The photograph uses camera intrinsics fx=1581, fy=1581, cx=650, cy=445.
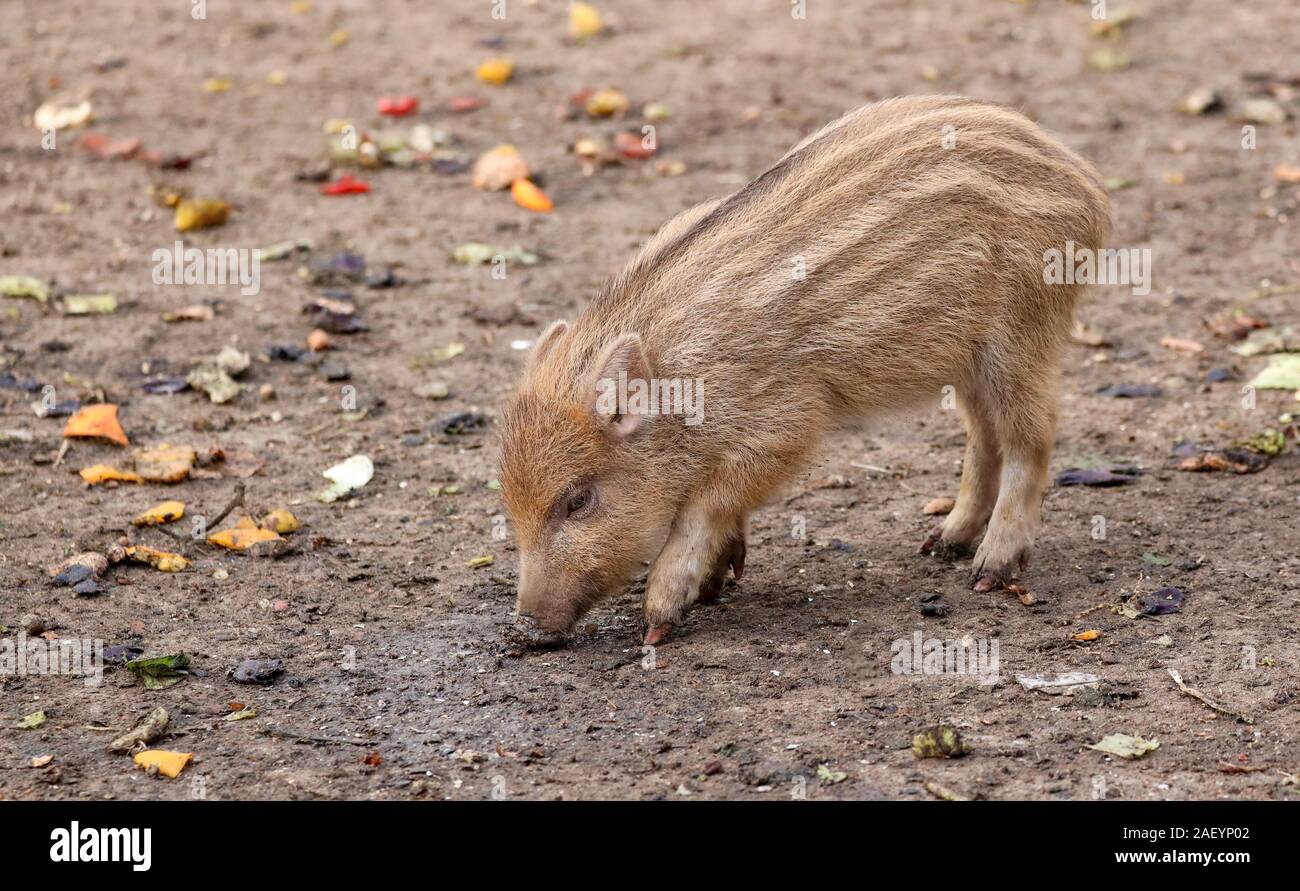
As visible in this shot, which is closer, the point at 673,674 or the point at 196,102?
the point at 673,674

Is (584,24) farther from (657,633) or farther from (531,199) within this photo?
(657,633)

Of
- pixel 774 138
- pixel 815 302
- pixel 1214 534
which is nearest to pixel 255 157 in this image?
pixel 774 138

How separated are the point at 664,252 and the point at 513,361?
2.59 meters

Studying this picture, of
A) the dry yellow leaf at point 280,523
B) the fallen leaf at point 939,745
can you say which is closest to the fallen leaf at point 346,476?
the dry yellow leaf at point 280,523

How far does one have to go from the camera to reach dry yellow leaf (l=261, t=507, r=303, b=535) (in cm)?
701

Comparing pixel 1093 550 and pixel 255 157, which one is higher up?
pixel 255 157

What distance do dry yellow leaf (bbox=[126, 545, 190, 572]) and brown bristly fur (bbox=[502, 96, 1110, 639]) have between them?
150 cm

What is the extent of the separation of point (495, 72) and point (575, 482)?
7.31m

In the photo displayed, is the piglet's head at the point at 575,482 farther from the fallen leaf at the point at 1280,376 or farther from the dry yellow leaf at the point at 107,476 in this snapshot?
the fallen leaf at the point at 1280,376

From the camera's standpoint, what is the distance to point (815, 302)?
6.26 m

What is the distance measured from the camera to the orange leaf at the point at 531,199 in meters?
10.8
